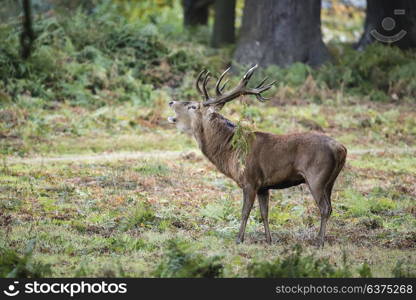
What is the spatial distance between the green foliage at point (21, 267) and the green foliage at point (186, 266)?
1278 millimetres

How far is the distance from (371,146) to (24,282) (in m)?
14.0

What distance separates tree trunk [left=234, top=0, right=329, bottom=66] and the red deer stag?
14.5 meters

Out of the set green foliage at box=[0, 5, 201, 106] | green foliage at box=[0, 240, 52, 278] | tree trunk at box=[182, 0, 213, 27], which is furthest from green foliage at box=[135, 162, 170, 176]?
tree trunk at box=[182, 0, 213, 27]

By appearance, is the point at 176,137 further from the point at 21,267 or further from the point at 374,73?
the point at 21,267

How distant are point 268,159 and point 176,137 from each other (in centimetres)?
992

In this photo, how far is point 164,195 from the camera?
1455cm

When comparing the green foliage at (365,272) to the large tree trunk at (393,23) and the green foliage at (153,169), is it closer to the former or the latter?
the green foliage at (153,169)

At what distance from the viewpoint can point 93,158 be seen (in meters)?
18.0

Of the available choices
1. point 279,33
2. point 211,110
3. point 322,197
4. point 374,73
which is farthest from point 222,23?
point 322,197

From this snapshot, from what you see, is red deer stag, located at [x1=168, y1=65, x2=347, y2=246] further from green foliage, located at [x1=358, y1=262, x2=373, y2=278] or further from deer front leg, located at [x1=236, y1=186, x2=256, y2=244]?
green foliage, located at [x1=358, y1=262, x2=373, y2=278]

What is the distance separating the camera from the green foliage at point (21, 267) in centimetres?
845

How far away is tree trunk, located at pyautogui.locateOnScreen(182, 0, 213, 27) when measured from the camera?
114 ft

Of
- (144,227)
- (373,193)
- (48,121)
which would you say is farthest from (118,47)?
(144,227)

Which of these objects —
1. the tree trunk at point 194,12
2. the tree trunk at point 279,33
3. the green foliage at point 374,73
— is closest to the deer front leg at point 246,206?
the green foliage at point 374,73
